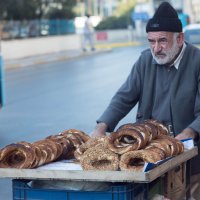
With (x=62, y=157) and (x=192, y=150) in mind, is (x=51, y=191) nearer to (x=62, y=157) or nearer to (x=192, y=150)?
(x=62, y=157)

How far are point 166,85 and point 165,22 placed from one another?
0.48 meters

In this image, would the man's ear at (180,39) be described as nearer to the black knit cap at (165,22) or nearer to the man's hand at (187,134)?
the black knit cap at (165,22)

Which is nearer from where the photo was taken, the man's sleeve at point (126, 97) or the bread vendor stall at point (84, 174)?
the bread vendor stall at point (84, 174)

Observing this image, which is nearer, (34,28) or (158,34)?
(158,34)

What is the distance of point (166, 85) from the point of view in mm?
5195

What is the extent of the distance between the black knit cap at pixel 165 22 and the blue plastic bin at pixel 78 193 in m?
1.10

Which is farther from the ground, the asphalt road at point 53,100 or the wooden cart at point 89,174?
the wooden cart at point 89,174

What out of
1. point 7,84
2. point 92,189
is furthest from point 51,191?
point 7,84

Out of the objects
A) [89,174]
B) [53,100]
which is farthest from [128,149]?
[53,100]

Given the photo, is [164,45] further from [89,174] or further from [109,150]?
[89,174]

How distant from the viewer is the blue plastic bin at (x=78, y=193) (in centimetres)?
417

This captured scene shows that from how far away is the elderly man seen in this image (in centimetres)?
495

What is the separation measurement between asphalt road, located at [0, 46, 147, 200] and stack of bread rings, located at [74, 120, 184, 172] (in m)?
3.61

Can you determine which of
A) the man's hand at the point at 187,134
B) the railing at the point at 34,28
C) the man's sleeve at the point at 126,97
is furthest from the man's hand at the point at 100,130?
the railing at the point at 34,28
